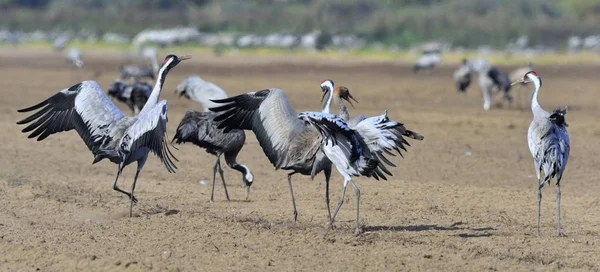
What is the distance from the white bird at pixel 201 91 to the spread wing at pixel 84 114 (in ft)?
9.52

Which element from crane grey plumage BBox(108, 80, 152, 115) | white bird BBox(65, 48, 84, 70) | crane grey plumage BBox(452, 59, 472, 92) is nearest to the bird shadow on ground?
crane grey plumage BBox(108, 80, 152, 115)

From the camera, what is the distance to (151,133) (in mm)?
10203

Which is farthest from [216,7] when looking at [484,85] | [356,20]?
[484,85]

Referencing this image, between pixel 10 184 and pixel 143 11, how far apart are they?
66405 millimetres

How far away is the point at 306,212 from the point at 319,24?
176 feet

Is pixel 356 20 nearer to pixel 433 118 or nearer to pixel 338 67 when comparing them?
pixel 338 67

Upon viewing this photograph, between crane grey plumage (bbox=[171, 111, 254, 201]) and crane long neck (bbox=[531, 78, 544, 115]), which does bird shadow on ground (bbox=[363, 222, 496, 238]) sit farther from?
crane grey plumage (bbox=[171, 111, 254, 201])

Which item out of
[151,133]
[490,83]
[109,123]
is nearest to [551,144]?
[151,133]

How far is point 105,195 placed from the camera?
11.7 meters

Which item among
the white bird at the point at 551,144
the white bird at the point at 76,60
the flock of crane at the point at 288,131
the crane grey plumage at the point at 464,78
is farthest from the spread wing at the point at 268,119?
the white bird at the point at 76,60

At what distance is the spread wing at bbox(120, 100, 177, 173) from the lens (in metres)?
10.1

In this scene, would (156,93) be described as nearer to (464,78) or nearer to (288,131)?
(288,131)

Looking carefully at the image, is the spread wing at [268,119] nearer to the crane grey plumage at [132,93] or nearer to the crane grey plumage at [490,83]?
the crane grey plumage at [132,93]

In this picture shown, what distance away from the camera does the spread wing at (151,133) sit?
1011 centimetres
